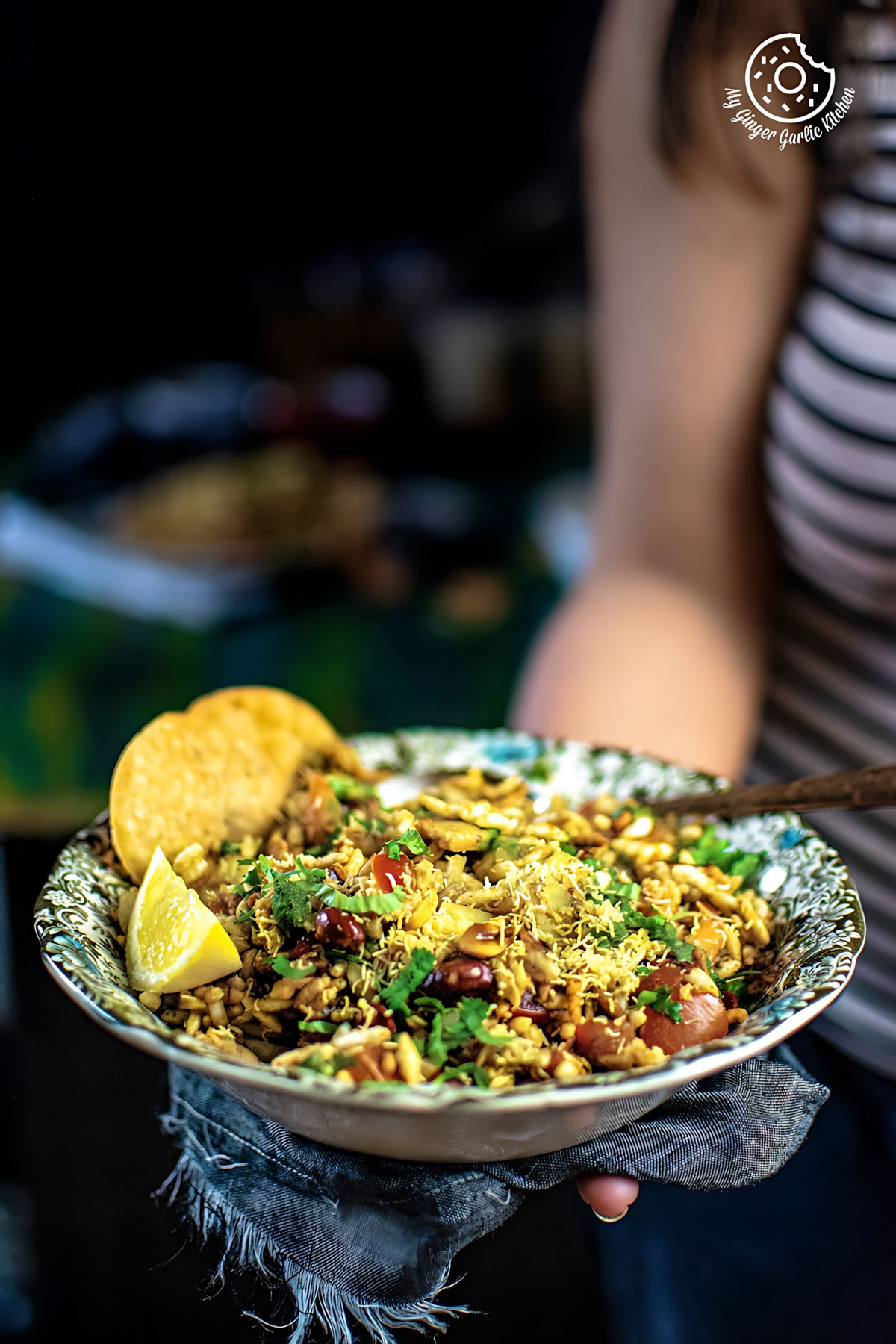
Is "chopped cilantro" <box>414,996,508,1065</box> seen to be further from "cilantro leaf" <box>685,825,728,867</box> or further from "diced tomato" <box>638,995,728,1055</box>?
"cilantro leaf" <box>685,825,728,867</box>

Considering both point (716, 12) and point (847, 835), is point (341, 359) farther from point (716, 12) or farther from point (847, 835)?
point (847, 835)

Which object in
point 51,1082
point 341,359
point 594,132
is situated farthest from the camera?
point 341,359

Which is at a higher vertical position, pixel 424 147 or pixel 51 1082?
pixel 424 147

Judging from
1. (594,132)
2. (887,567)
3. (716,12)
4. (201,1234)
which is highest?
(716,12)

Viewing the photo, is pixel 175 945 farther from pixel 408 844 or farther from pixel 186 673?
pixel 186 673

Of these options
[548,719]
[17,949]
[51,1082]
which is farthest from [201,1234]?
[548,719]

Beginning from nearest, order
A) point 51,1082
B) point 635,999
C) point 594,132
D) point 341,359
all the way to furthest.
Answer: point 635,999, point 51,1082, point 594,132, point 341,359
